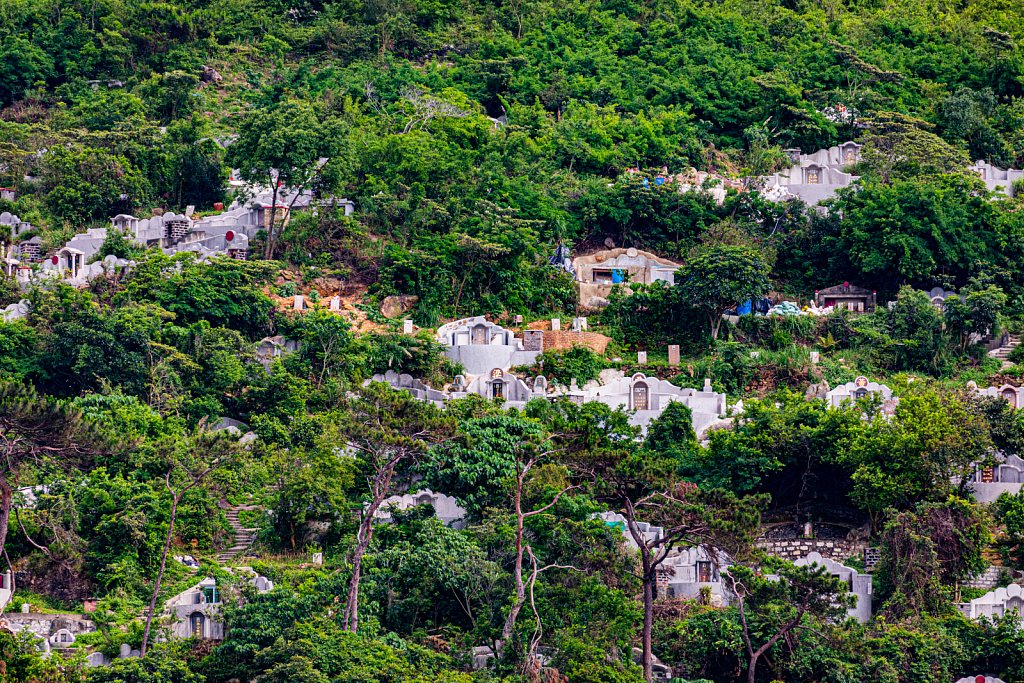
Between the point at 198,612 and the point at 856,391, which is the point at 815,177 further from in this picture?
the point at 198,612

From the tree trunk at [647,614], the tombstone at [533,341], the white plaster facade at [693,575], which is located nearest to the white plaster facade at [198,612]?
the tree trunk at [647,614]

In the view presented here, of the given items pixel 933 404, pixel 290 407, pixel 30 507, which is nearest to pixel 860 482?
pixel 933 404

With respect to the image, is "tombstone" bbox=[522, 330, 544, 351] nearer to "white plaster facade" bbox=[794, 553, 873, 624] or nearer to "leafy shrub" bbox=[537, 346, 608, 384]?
"leafy shrub" bbox=[537, 346, 608, 384]

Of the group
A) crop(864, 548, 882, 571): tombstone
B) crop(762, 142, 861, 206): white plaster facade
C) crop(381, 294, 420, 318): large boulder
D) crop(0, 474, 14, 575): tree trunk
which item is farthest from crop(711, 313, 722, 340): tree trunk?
crop(0, 474, 14, 575): tree trunk

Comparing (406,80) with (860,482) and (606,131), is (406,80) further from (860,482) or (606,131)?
(860,482)

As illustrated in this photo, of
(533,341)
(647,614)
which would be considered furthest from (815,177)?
(647,614)

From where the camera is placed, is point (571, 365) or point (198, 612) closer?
point (198, 612)

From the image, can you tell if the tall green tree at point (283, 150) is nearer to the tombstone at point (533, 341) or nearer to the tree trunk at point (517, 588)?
the tombstone at point (533, 341)
